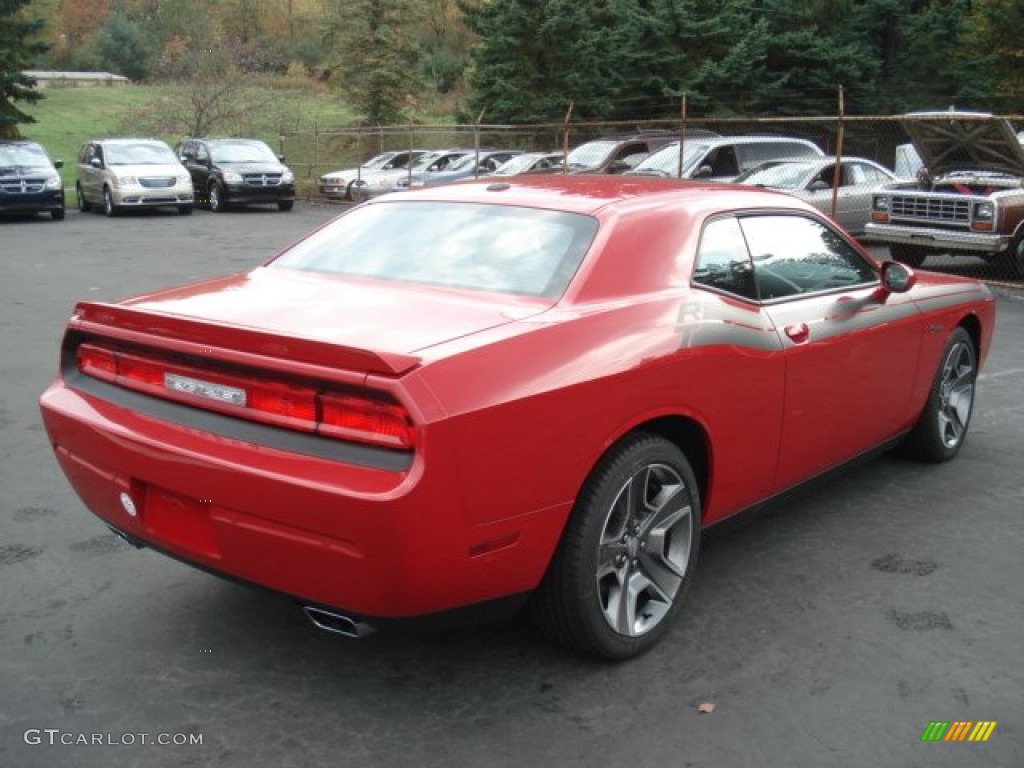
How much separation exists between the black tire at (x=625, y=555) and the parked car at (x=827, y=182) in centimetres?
1199

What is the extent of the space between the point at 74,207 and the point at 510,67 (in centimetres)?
1402

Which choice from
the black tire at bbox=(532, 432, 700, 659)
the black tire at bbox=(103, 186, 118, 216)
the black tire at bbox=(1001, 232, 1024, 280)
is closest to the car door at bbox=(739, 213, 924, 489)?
the black tire at bbox=(532, 432, 700, 659)

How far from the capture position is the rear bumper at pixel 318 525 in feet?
9.00

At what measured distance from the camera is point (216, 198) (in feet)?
81.3

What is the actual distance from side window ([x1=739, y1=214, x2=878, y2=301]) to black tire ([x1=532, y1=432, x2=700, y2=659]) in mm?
971

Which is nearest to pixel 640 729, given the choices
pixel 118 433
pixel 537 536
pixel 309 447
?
pixel 537 536

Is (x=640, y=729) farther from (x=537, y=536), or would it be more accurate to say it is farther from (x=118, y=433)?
(x=118, y=433)

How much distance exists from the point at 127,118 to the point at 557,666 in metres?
45.6

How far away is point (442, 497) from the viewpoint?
2.76 meters

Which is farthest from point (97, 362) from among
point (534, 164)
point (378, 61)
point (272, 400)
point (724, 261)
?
point (378, 61)

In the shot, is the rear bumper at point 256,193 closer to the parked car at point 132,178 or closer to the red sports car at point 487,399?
the parked car at point 132,178

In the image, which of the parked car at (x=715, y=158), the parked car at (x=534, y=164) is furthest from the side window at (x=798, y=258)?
the parked car at (x=534, y=164)

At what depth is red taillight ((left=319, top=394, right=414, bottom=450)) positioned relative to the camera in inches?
109

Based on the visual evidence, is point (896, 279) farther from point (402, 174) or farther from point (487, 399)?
point (402, 174)
